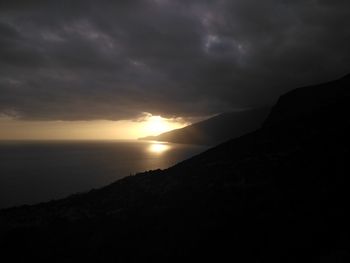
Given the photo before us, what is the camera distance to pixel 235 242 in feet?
70.7

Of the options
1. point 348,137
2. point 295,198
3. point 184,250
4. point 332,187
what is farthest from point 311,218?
point 348,137

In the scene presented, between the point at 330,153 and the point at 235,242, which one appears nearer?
the point at 235,242

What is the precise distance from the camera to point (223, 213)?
27.0 meters

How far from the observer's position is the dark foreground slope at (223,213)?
20594 mm

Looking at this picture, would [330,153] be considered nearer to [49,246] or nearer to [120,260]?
[120,260]

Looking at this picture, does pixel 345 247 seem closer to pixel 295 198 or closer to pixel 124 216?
pixel 295 198

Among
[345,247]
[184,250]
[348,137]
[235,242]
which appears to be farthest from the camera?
[348,137]

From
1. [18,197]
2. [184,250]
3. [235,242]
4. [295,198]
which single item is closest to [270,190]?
[295,198]

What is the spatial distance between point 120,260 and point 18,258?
1174cm

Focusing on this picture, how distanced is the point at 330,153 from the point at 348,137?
17.0ft

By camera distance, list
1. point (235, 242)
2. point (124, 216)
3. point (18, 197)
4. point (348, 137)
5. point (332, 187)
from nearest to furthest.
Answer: point (235, 242) < point (332, 187) < point (124, 216) < point (348, 137) < point (18, 197)

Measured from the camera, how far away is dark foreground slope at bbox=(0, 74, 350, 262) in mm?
20594

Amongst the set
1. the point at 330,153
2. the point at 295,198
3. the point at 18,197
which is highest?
the point at 330,153

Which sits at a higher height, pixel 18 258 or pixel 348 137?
pixel 348 137
